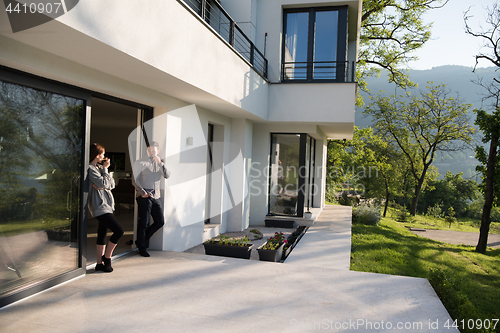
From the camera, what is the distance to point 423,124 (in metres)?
26.8

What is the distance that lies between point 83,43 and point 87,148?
1564 mm

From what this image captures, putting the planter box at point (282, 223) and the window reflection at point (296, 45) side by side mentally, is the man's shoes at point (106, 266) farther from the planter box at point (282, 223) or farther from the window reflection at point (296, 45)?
the window reflection at point (296, 45)

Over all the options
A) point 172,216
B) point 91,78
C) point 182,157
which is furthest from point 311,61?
point 91,78

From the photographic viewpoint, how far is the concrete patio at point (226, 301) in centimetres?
314

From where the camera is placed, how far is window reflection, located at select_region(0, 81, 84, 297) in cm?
327

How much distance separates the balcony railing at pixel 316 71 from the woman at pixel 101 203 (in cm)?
637

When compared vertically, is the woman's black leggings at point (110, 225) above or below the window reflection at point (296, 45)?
below

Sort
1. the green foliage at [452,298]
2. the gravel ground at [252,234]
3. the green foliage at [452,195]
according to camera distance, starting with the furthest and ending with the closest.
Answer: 1. the green foliage at [452,195]
2. the gravel ground at [252,234]
3. the green foliage at [452,298]

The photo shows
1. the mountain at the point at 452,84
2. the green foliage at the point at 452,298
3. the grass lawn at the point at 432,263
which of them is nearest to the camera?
the green foliage at the point at 452,298

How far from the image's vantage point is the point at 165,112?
5723 mm

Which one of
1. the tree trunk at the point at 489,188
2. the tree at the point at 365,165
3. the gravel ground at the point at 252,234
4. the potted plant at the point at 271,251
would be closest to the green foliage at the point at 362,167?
the tree at the point at 365,165

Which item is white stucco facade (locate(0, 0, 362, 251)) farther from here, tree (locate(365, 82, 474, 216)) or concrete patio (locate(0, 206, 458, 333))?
tree (locate(365, 82, 474, 216))

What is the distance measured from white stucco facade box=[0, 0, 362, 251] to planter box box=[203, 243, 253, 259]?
769 millimetres

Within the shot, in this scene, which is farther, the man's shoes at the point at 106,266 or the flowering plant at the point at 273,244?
the flowering plant at the point at 273,244
